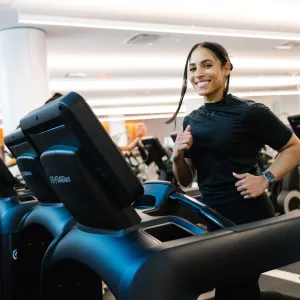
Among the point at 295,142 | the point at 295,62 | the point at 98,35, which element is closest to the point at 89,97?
the point at 295,62

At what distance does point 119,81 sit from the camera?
1105 cm

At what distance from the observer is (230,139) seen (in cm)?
158

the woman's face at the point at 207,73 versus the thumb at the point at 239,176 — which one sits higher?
the woman's face at the point at 207,73

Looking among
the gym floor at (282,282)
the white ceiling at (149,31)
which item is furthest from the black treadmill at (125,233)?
the white ceiling at (149,31)

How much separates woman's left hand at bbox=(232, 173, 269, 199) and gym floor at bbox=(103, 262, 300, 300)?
4.99 feet

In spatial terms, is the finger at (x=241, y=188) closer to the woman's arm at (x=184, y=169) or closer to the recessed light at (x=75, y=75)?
the woman's arm at (x=184, y=169)

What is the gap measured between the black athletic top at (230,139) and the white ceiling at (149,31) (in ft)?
13.0

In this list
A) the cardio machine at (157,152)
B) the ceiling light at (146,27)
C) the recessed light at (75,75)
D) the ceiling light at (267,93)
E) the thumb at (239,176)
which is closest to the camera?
the thumb at (239,176)

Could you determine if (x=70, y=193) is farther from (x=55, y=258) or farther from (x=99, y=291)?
(x=99, y=291)

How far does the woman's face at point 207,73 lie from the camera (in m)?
1.63

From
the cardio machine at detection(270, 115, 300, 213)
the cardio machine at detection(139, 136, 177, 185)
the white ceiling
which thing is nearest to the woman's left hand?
the cardio machine at detection(270, 115, 300, 213)

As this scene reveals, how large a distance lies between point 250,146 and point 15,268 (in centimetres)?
129

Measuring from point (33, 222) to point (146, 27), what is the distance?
4.62 m

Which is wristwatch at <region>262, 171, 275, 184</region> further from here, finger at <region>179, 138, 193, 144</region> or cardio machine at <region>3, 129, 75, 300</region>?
cardio machine at <region>3, 129, 75, 300</region>
